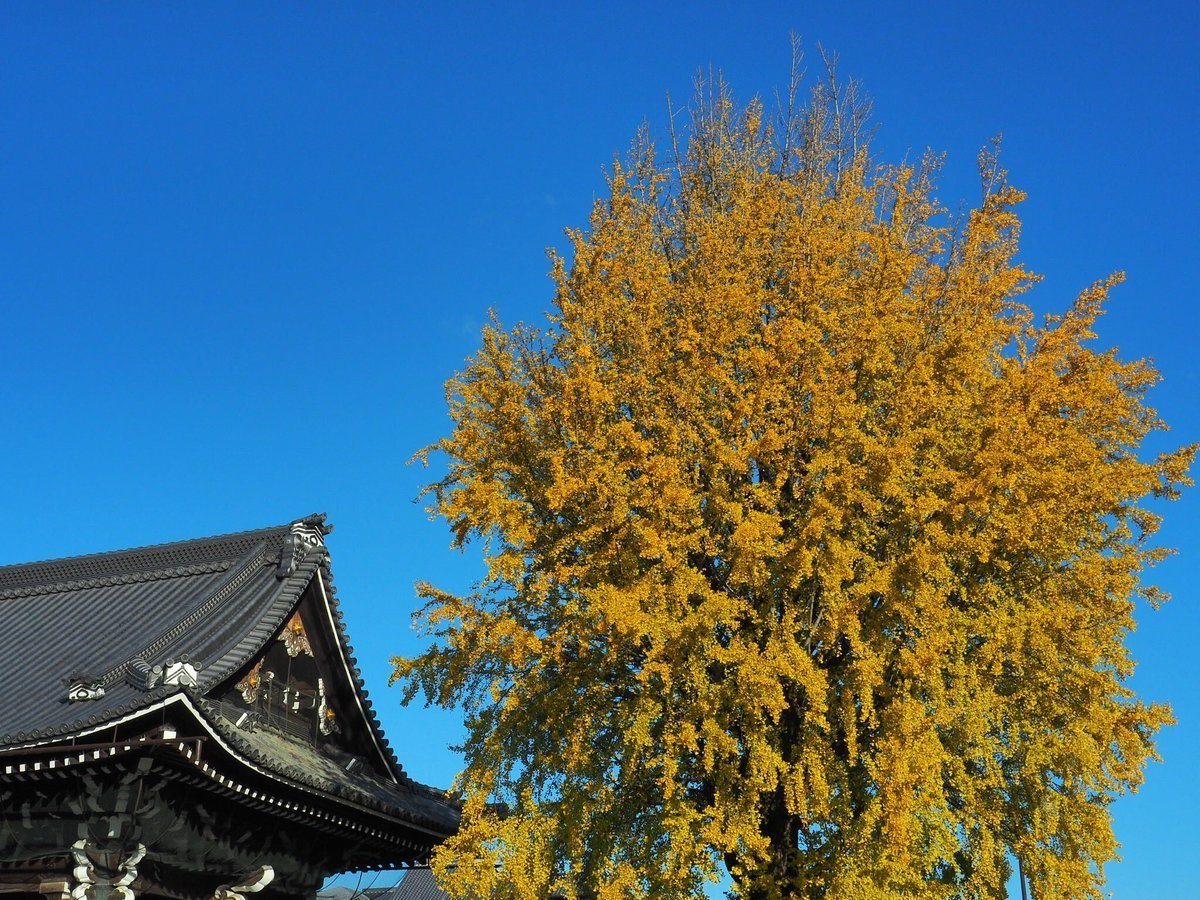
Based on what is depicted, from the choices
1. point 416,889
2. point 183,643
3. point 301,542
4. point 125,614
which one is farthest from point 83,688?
point 416,889

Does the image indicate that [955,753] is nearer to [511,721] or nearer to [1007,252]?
[511,721]

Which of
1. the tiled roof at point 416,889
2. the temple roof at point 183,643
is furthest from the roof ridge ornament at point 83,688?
the tiled roof at point 416,889

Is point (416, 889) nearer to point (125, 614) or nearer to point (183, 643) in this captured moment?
point (125, 614)

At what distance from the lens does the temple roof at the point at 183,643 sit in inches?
503

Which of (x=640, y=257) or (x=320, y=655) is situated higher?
(x=640, y=257)

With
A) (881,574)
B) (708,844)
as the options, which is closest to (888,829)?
(708,844)

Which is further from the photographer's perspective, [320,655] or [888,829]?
[320,655]

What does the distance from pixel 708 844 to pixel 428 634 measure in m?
4.55

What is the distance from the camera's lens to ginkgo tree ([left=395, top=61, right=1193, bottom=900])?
11.6 meters

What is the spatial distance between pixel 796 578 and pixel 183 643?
9.00 metres

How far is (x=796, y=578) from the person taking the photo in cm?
1188

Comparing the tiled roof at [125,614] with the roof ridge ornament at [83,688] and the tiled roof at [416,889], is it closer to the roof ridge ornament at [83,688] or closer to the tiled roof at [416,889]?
the roof ridge ornament at [83,688]

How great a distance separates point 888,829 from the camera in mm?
10703

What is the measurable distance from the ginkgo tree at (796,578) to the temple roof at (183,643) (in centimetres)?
304
